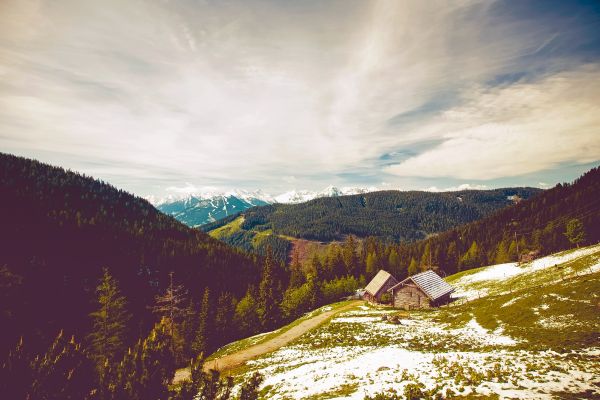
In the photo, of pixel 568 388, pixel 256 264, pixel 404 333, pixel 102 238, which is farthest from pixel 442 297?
pixel 102 238

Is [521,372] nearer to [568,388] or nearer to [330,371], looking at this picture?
[568,388]

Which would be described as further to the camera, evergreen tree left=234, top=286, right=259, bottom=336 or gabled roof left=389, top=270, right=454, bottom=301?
evergreen tree left=234, top=286, right=259, bottom=336

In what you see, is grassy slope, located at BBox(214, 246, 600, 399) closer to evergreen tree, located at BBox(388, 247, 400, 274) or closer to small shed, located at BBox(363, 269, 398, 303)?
small shed, located at BBox(363, 269, 398, 303)

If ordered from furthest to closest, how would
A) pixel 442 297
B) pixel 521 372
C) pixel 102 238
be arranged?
pixel 102 238 → pixel 442 297 → pixel 521 372

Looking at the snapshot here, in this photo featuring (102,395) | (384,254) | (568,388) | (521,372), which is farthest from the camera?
(384,254)

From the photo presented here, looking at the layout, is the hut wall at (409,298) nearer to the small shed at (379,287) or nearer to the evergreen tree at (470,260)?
the small shed at (379,287)

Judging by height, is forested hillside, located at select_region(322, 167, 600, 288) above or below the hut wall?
above

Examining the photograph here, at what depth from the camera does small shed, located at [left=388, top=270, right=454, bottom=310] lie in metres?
56.8

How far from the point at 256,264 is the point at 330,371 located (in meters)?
117

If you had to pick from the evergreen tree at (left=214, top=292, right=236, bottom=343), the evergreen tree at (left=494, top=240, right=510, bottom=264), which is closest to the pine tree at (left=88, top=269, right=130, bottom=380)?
the evergreen tree at (left=214, top=292, right=236, bottom=343)

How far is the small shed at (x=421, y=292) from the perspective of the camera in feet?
186

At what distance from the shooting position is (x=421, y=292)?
58281 millimetres

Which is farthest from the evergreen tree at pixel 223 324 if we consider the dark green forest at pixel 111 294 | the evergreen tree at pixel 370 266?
the evergreen tree at pixel 370 266

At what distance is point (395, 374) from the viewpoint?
18.7 m
